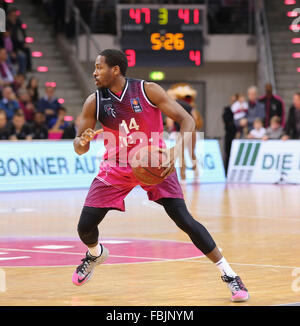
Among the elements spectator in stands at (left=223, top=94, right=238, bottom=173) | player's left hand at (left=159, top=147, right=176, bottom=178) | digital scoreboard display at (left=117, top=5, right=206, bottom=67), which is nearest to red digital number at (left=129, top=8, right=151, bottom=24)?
digital scoreboard display at (left=117, top=5, right=206, bottom=67)

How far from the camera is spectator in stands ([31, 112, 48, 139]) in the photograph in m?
20.3

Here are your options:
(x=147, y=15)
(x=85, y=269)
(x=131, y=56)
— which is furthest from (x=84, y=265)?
(x=147, y=15)

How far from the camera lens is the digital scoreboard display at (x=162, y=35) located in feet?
78.3

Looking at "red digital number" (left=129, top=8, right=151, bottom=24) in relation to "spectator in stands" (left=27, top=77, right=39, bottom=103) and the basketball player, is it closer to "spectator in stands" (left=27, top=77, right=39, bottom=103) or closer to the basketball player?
"spectator in stands" (left=27, top=77, right=39, bottom=103)

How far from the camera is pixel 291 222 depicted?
42.2 feet

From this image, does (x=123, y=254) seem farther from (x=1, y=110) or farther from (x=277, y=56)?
(x=277, y=56)

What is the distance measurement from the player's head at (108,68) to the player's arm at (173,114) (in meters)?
0.28

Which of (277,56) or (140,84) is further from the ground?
(140,84)

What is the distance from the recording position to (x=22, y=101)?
22.0 meters

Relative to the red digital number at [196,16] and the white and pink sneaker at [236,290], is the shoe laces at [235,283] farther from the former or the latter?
the red digital number at [196,16]

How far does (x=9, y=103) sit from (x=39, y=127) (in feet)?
3.67

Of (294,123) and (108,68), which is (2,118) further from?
(108,68)
